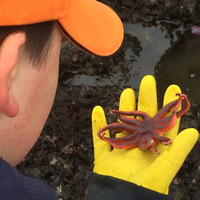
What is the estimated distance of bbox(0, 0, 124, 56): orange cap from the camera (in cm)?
114

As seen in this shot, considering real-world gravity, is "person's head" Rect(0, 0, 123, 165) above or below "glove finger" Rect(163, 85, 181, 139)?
above

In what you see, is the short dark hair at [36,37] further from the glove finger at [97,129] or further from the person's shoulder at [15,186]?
the glove finger at [97,129]

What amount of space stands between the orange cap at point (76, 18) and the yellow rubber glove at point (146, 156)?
0.60 meters

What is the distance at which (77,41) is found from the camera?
4.56ft

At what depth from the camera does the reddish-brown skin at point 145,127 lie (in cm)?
199

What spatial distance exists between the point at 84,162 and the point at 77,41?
5.17 ft

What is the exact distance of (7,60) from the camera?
1.13 metres

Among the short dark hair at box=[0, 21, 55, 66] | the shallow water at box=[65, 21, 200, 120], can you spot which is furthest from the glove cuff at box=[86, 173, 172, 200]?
the shallow water at box=[65, 21, 200, 120]

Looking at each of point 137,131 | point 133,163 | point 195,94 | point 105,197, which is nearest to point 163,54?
point 195,94

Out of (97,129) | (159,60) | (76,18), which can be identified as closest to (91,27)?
(76,18)

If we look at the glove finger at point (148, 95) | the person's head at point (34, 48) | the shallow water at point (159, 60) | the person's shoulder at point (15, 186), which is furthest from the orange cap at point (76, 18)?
the shallow water at point (159, 60)

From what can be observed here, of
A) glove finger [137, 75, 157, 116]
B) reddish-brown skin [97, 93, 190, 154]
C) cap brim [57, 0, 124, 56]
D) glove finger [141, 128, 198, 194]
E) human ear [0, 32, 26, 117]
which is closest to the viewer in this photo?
human ear [0, 32, 26, 117]

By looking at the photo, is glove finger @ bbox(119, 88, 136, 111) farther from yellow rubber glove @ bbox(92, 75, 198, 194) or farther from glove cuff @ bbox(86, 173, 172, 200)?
glove cuff @ bbox(86, 173, 172, 200)

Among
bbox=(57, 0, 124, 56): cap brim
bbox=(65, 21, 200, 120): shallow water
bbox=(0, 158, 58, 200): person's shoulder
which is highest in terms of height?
bbox=(57, 0, 124, 56): cap brim
